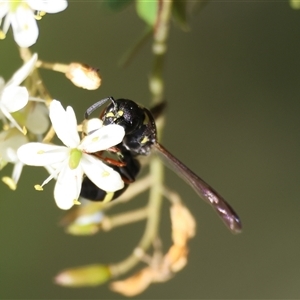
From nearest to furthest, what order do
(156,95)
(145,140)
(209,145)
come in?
(145,140), (156,95), (209,145)

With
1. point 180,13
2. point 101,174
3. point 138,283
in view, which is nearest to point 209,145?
point 138,283

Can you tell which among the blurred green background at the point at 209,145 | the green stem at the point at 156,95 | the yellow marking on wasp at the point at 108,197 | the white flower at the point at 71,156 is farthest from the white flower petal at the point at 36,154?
the blurred green background at the point at 209,145

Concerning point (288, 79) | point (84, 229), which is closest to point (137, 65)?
point (288, 79)

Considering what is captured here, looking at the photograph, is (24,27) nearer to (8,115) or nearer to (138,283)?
(8,115)

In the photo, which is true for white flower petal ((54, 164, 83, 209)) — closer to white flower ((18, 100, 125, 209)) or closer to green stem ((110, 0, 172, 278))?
white flower ((18, 100, 125, 209))

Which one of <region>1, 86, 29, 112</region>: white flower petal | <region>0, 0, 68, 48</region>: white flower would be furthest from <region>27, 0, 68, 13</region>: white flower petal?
<region>1, 86, 29, 112</region>: white flower petal

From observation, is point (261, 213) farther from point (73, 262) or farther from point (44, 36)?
point (44, 36)
